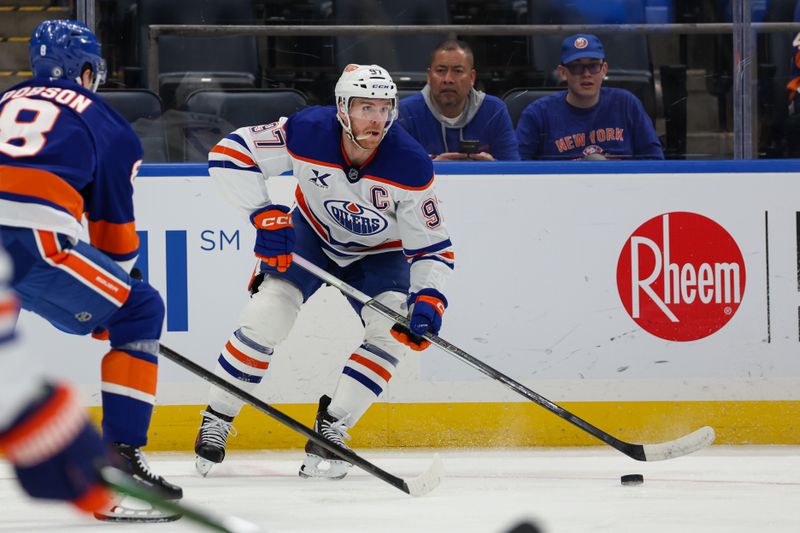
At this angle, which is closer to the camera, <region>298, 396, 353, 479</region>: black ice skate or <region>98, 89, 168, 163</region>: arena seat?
<region>298, 396, 353, 479</region>: black ice skate

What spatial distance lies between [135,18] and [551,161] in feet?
4.72

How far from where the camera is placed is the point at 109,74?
4.14 m

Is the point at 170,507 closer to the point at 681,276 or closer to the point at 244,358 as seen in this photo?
the point at 244,358

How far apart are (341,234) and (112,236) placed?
38.5 inches

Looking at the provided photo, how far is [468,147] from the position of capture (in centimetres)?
428

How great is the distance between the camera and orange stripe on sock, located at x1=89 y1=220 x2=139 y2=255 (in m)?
2.82

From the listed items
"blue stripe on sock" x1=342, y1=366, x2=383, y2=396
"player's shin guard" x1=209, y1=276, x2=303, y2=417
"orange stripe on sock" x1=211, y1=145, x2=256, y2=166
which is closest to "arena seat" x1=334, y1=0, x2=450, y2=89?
"orange stripe on sock" x1=211, y1=145, x2=256, y2=166

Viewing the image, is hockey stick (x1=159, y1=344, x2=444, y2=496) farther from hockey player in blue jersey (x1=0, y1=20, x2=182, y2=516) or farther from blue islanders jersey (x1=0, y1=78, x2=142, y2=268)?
blue islanders jersey (x1=0, y1=78, x2=142, y2=268)

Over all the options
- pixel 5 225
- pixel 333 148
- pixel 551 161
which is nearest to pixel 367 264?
pixel 333 148

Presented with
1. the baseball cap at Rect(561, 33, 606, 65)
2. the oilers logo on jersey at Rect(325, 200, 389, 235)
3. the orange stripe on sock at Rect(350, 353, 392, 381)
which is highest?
the baseball cap at Rect(561, 33, 606, 65)

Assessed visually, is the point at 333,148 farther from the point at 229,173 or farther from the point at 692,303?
the point at 692,303

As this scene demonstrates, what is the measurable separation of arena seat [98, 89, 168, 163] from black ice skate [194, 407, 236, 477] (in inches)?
38.0

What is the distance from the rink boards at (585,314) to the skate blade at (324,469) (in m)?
0.45

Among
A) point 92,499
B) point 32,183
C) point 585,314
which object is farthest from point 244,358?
point 92,499
